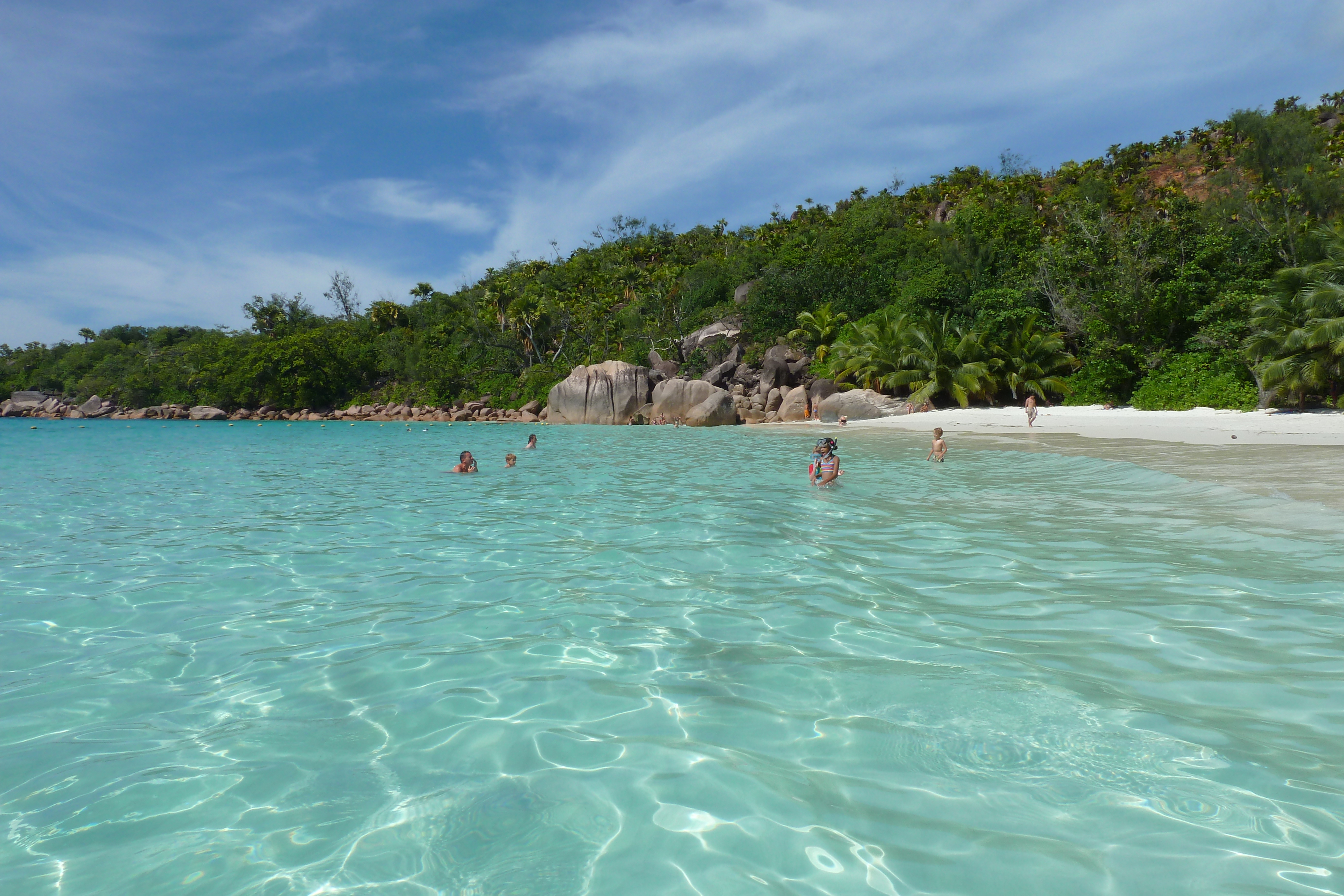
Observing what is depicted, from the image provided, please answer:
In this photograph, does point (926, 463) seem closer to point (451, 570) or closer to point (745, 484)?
point (745, 484)

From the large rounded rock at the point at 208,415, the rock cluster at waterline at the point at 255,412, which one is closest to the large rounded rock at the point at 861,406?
the rock cluster at waterline at the point at 255,412

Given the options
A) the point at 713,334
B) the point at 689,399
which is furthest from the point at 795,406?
the point at 713,334

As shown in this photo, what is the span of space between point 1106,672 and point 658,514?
629 cm

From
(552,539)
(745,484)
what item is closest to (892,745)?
(552,539)

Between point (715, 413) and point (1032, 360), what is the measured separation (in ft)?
50.5

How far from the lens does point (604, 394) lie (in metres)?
41.4

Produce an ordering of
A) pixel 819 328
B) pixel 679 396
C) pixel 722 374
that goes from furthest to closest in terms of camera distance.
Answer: pixel 722 374, pixel 819 328, pixel 679 396

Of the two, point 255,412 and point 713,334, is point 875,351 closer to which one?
point 713,334

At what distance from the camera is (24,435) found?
1395 inches

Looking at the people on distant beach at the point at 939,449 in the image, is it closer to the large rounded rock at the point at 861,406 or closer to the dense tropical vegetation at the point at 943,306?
the dense tropical vegetation at the point at 943,306

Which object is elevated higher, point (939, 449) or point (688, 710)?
point (939, 449)

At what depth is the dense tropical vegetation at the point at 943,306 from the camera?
82.9 feet

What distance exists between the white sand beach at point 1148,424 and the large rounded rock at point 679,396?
9387mm

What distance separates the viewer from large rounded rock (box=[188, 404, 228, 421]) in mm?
58188
